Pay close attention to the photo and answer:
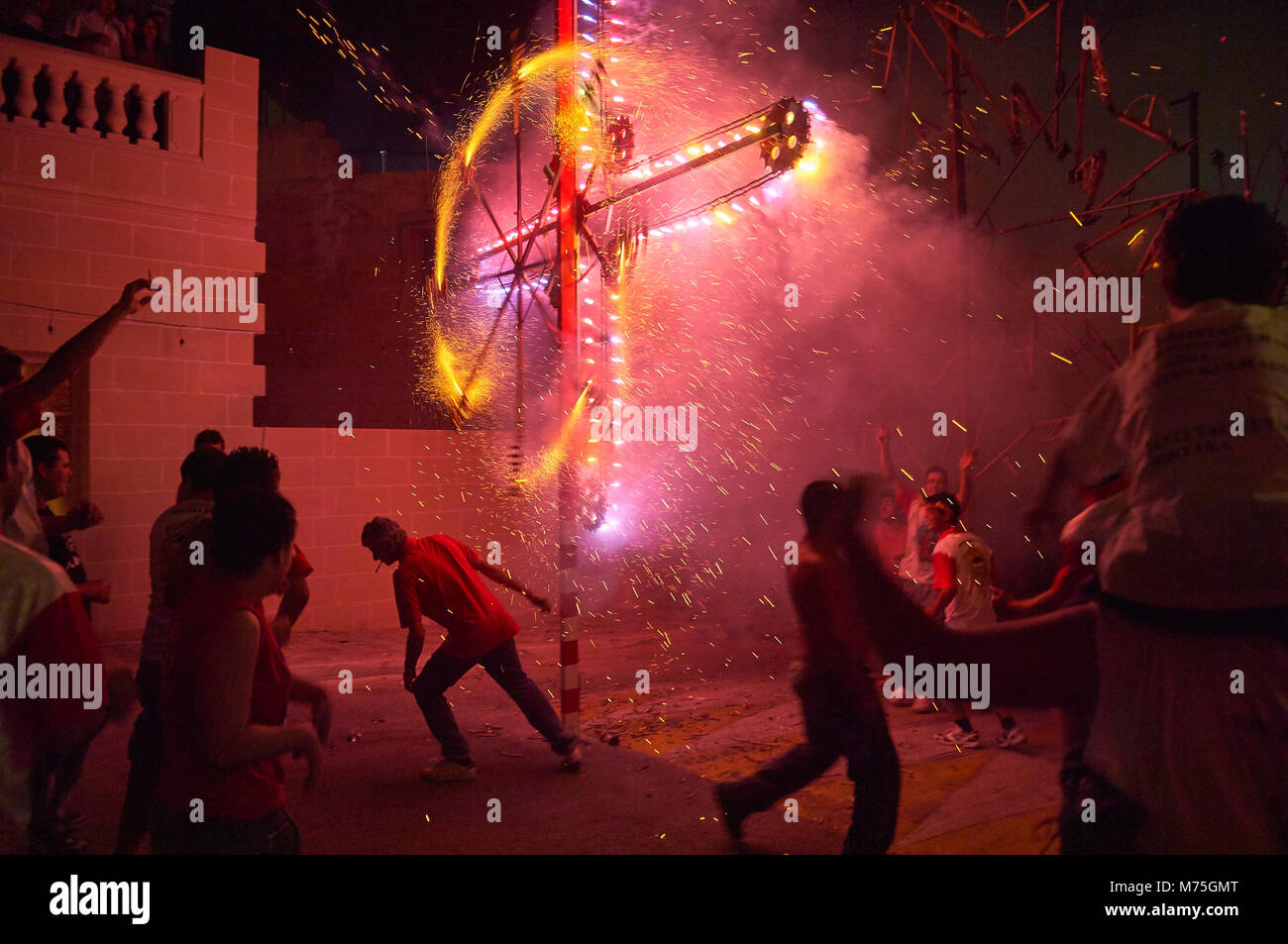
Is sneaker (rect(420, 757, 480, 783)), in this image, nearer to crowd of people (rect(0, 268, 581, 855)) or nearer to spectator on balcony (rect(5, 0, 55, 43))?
crowd of people (rect(0, 268, 581, 855))

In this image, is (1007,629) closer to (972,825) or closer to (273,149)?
(972,825)

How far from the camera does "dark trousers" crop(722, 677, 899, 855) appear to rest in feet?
10.9

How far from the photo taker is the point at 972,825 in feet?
13.8

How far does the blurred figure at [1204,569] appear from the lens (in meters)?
1.70

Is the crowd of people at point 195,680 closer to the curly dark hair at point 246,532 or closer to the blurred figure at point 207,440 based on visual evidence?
the curly dark hair at point 246,532

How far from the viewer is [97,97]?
7.93 metres

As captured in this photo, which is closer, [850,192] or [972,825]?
[972,825]

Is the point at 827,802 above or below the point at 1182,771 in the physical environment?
below

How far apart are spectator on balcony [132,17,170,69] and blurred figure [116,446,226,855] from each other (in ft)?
22.4

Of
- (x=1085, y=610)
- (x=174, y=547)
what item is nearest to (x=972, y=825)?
(x=1085, y=610)

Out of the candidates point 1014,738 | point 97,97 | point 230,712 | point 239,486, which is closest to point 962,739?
point 1014,738

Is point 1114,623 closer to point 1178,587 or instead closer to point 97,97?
point 1178,587

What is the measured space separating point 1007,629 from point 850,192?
965 cm

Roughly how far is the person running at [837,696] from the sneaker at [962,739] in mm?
2367
